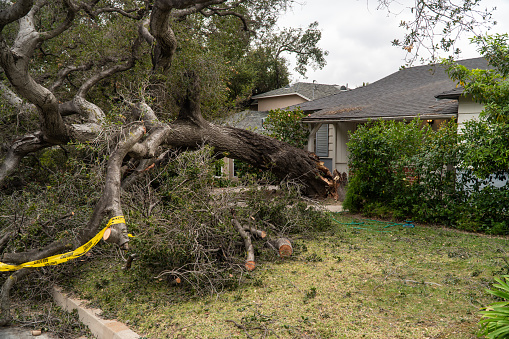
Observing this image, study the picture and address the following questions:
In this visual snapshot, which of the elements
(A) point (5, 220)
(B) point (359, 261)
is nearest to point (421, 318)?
(B) point (359, 261)

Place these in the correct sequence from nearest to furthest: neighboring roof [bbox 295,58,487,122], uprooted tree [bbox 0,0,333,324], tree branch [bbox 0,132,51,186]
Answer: uprooted tree [bbox 0,0,333,324], tree branch [bbox 0,132,51,186], neighboring roof [bbox 295,58,487,122]

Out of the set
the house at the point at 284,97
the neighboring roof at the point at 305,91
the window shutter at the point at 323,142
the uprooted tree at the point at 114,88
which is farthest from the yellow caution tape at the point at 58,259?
the neighboring roof at the point at 305,91

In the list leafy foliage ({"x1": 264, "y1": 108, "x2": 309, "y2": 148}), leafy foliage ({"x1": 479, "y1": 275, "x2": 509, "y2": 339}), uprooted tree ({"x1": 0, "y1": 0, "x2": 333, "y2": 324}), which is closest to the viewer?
leafy foliage ({"x1": 479, "y1": 275, "x2": 509, "y2": 339})

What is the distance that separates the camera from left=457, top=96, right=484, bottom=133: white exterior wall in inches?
389

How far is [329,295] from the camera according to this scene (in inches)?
171

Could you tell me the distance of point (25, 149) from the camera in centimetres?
750

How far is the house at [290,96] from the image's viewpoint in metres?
23.7

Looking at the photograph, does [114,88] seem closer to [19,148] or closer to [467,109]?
[19,148]

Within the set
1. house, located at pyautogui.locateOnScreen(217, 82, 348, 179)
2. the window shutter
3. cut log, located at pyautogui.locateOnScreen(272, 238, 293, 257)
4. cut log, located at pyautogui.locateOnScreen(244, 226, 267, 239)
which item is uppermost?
house, located at pyautogui.locateOnScreen(217, 82, 348, 179)

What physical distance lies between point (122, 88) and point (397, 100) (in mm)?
9042

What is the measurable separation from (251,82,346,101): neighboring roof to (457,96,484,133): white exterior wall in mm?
13704

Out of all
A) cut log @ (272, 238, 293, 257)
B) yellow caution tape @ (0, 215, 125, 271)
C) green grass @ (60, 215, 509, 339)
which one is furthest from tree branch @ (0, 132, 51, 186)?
cut log @ (272, 238, 293, 257)

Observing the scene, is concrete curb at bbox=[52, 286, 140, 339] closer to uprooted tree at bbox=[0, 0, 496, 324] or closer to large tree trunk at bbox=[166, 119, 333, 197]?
uprooted tree at bbox=[0, 0, 496, 324]

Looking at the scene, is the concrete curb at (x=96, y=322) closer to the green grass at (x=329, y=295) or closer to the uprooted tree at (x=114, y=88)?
the green grass at (x=329, y=295)
